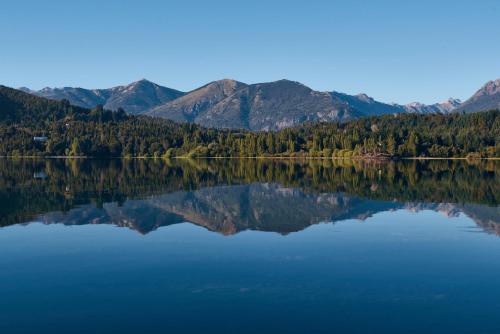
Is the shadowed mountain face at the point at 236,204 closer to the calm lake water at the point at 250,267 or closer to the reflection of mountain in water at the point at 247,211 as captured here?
the reflection of mountain in water at the point at 247,211

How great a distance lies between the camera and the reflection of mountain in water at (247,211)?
5325 centimetres

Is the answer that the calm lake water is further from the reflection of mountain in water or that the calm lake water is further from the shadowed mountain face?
the shadowed mountain face

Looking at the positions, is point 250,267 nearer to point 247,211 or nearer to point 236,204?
point 247,211

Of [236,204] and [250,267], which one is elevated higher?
[250,267]

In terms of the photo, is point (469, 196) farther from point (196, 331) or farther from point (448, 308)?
point (196, 331)

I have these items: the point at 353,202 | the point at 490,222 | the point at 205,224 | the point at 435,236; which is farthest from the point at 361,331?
the point at 353,202

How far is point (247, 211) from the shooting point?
207 ft

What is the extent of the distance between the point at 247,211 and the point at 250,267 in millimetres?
29433

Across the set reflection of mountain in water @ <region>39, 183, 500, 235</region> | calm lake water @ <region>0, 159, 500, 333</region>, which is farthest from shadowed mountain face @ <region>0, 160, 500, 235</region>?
calm lake water @ <region>0, 159, 500, 333</region>

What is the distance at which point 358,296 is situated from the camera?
27156 mm

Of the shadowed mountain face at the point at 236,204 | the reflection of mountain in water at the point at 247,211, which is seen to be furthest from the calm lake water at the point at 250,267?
the shadowed mountain face at the point at 236,204

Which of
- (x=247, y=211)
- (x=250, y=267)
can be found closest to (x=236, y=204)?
(x=247, y=211)

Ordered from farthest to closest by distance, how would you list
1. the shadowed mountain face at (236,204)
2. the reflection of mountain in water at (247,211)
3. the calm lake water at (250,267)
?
the shadowed mountain face at (236,204), the reflection of mountain in water at (247,211), the calm lake water at (250,267)

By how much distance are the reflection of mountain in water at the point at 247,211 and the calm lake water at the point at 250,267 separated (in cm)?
25
